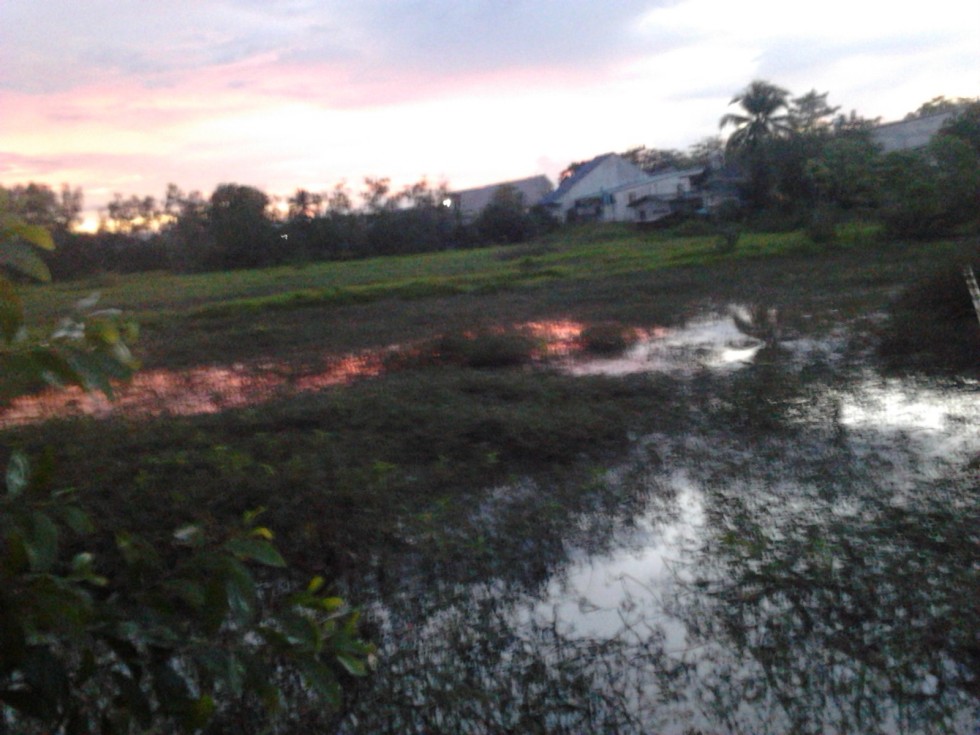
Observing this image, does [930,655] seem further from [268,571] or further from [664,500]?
[268,571]

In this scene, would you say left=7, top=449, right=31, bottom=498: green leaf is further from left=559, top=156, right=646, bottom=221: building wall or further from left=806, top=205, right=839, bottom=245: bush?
left=559, top=156, right=646, bottom=221: building wall

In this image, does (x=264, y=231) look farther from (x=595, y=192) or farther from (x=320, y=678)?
(x=320, y=678)

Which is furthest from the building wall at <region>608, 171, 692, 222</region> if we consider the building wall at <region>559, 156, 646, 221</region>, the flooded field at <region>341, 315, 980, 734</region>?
the flooded field at <region>341, 315, 980, 734</region>

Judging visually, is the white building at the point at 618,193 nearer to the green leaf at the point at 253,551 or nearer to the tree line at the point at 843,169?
the tree line at the point at 843,169

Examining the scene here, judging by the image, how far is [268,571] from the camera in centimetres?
485

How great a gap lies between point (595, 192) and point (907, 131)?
17.4 m

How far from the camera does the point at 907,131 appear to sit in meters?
40.8

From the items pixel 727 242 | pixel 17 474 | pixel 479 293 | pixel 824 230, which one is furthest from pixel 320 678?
→ pixel 824 230

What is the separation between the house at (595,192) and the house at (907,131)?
12.8 metres

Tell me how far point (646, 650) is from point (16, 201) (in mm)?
3056

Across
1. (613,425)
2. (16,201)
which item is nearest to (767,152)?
(613,425)

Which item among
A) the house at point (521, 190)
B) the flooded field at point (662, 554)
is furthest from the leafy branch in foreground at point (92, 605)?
the house at point (521, 190)

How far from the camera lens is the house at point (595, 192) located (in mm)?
49625

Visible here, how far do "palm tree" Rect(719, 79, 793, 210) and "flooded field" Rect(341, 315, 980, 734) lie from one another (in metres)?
33.0
